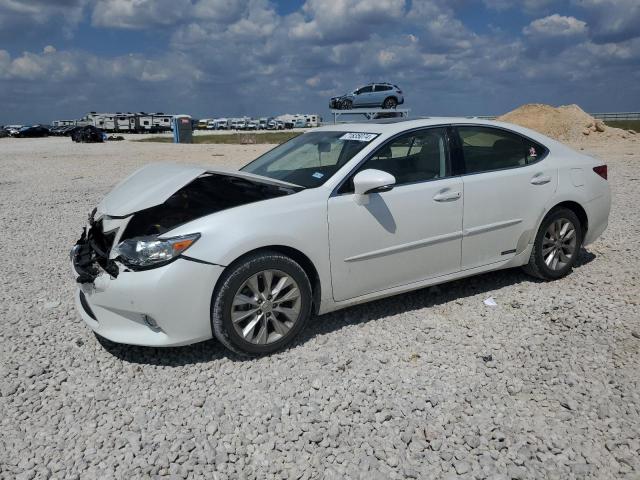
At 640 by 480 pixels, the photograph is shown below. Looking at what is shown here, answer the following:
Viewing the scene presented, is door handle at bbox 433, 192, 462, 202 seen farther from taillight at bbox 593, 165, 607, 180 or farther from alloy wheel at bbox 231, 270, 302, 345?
taillight at bbox 593, 165, 607, 180

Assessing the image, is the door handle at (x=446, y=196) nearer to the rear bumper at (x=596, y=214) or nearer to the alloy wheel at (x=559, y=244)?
the alloy wheel at (x=559, y=244)

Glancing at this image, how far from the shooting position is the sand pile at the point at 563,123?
91.6ft

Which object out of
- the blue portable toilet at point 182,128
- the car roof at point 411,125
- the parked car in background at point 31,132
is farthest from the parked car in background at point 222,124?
the car roof at point 411,125

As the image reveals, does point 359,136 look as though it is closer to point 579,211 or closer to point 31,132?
point 579,211

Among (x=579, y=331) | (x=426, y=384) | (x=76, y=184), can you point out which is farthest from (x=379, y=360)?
(x=76, y=184)

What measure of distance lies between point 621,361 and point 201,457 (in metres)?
2.83

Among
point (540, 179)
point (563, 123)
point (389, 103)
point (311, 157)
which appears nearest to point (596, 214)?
point (540, 179)

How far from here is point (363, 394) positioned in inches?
131

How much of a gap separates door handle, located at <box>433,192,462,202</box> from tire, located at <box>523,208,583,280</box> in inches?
43.2

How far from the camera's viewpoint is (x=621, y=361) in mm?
3627

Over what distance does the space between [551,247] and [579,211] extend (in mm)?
491

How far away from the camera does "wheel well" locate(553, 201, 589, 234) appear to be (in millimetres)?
5105

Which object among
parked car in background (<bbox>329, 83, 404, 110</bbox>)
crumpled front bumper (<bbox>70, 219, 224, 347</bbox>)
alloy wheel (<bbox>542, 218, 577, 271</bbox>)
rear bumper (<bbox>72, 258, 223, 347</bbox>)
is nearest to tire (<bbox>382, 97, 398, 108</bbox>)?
parked car in background (<bbox>329, 83, 404, 110</bbox>)

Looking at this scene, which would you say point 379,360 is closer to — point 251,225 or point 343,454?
point 343,454
